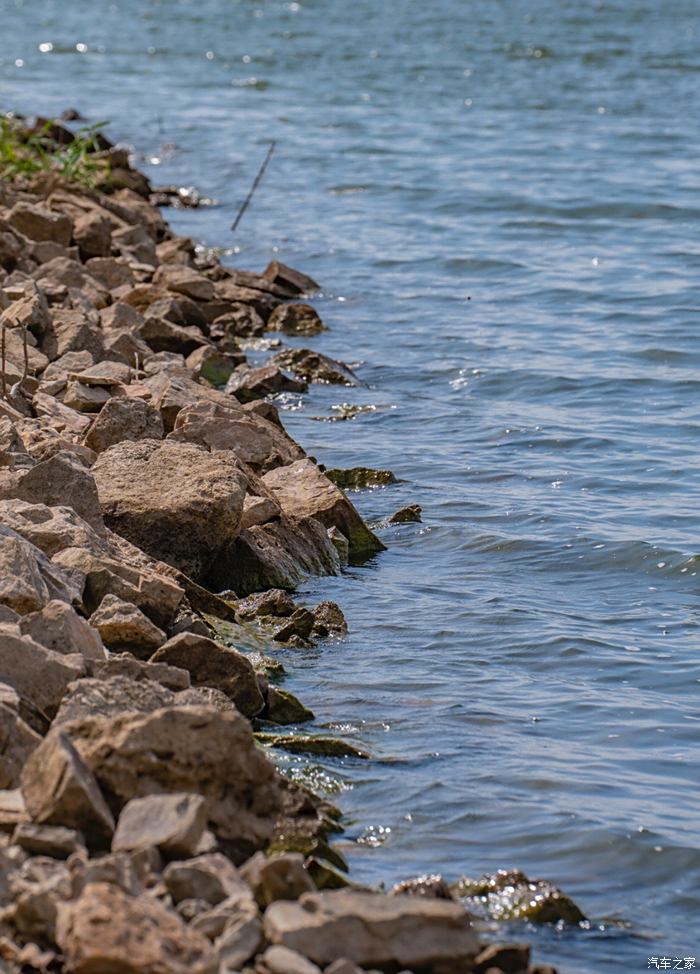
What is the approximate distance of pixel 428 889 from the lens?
3.60 meters

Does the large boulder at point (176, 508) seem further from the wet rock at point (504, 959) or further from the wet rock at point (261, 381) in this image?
the wet rock at point (261, 381)

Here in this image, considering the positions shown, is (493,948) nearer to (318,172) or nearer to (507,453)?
(507,453)

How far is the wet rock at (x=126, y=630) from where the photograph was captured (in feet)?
15.1

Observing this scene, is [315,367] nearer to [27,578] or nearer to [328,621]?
[328,621]

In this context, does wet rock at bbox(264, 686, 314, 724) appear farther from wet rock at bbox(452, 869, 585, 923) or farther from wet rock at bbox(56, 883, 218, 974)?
wet rock at bbox(56, 883, 218, 974)

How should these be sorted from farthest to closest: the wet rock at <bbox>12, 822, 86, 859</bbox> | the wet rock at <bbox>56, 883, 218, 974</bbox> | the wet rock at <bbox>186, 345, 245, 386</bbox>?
the wet rock at <bbox>186, 345, 245, 386</bbox> → the wet rock at <bbox>12, 822, 86, 859</bbox> → the wet rock at <bbox>56, 883, 218, 974</bbox>

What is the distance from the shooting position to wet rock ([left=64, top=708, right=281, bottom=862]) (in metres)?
3.47

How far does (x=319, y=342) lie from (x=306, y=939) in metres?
7.61

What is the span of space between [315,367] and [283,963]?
6.74 meters

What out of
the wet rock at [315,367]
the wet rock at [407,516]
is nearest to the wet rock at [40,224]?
the wet rock at [315,367]

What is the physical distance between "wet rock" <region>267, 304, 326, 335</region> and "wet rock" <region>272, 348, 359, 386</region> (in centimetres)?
99

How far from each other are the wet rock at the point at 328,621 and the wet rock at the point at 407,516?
140 cm

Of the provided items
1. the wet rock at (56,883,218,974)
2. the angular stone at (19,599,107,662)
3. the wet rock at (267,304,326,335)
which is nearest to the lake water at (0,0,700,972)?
the wet rock at (267,304,326,335)

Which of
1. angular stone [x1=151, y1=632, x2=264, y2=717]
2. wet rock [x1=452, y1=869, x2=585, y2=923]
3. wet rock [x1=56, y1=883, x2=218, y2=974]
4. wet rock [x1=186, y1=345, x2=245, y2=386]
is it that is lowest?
wet rock [x1=186, y1=345, x2=245, y2=386]
